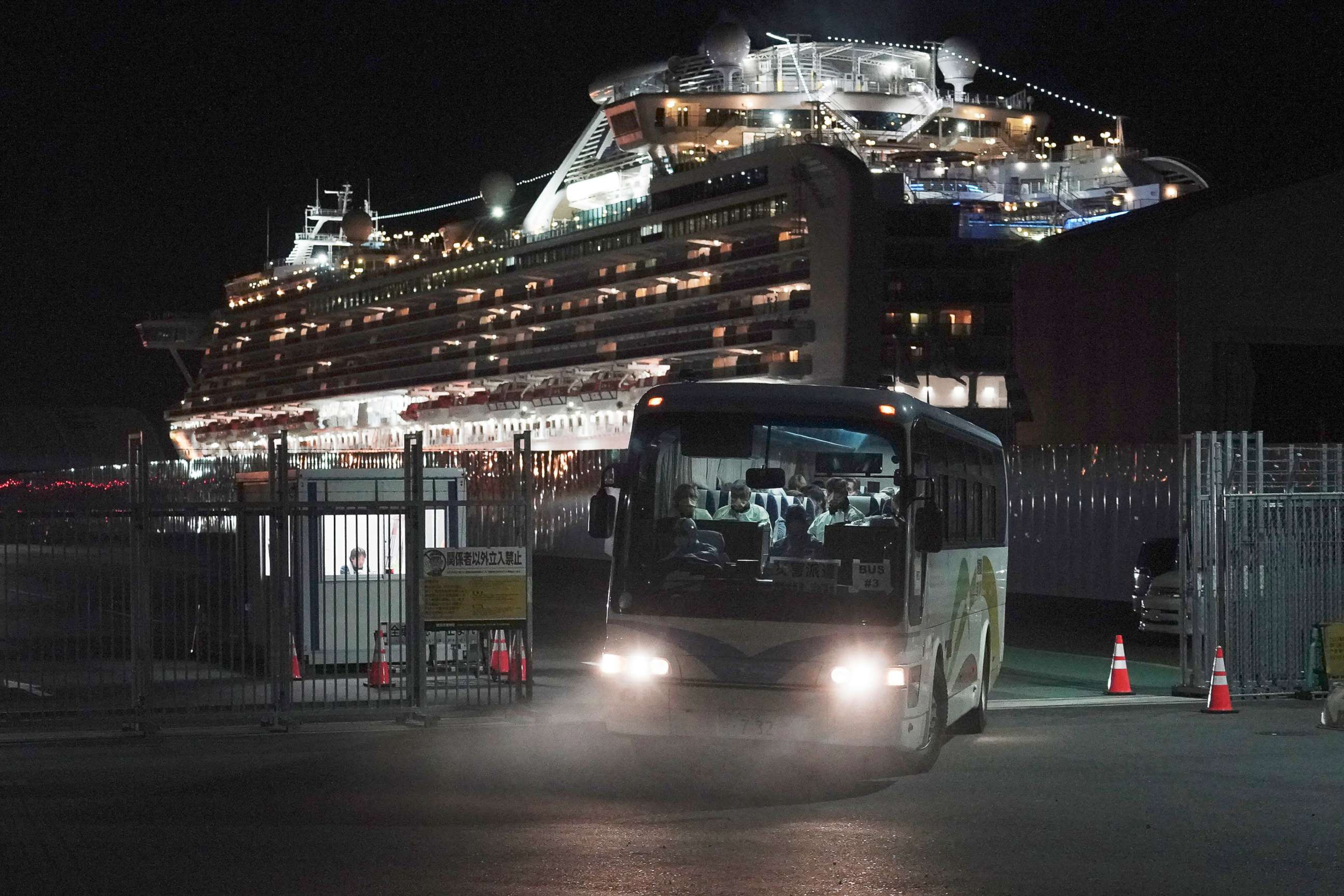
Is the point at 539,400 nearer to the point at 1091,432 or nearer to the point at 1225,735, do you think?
the point at 1091,432

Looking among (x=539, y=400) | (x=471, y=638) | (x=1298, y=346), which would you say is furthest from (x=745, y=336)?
(x=471, y=638)

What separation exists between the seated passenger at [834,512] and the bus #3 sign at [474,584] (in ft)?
12.0

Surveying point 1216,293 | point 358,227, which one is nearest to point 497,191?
point 358,227

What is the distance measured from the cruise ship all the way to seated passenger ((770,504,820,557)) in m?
61.2

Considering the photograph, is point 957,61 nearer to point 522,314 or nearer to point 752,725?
point 522,314

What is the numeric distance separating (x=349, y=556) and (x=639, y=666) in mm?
7063

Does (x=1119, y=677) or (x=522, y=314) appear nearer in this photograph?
(x=1119, y=677)

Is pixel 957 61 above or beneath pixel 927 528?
above

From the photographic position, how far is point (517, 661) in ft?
48.1

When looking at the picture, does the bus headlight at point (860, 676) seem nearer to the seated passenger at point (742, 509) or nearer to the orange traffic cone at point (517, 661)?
the seated passenger at point (742, 509)

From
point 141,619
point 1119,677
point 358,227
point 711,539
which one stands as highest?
point 358,227

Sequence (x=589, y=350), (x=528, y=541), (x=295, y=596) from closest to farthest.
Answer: (x=528, y=541)
(x=295, y=596)
(x=589, y=350)

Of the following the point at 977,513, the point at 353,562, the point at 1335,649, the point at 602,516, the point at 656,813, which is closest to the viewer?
the point at 656,813

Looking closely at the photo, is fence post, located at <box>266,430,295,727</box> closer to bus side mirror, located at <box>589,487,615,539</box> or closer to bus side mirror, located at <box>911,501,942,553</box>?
bus side mirror, located at <box>589,487,615,539</box>
